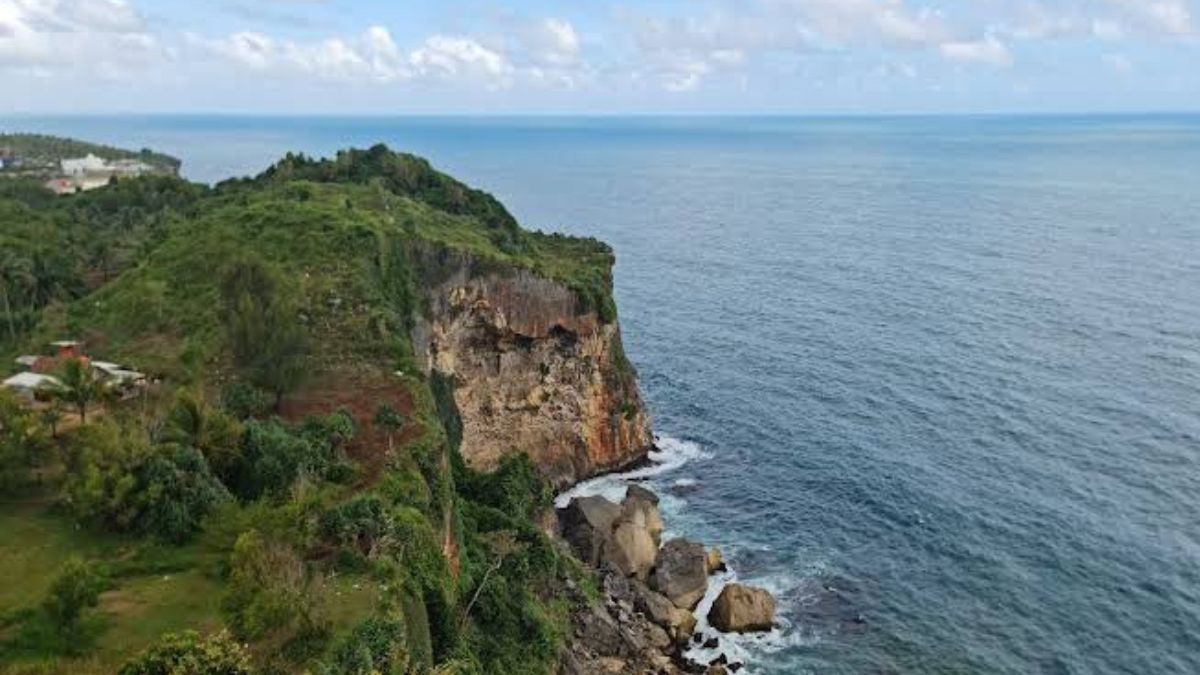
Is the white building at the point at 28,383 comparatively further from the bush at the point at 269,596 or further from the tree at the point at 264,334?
the bush at the point at 269,596

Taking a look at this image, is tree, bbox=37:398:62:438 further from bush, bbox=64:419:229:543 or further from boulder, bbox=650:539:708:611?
boulder, bbox=650:539:708:611

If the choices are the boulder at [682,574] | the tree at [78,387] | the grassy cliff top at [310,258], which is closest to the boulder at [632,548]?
the boulder at [682,574]

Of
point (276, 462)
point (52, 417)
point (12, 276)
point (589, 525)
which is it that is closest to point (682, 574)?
point (589, 525)

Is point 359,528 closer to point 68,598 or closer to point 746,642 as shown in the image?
point 68,598

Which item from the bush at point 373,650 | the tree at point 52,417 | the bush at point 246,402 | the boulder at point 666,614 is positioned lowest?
the boulder at point 666,614

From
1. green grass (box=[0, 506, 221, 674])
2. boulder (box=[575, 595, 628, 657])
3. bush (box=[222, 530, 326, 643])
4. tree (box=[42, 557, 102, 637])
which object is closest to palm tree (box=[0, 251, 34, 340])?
green grass (box=[0, 506, 221, 674])

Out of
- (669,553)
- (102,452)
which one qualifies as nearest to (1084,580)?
(669,553)
